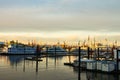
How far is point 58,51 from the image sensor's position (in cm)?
12862

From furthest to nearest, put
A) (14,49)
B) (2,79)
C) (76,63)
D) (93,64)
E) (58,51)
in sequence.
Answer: (58,51)
(14,49)
(76,63)
(93,64)
(2,79)

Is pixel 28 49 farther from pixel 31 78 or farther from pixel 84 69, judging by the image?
pixel 31 78

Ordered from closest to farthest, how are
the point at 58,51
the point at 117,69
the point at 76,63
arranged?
the point at 117,69
the point at 76,63
the point at 58,51

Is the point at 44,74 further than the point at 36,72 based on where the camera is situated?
No

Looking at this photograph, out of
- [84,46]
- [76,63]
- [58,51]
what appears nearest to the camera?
[76,63]

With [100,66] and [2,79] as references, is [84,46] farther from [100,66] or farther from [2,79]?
[2,79]

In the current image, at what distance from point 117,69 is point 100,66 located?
9.48 feet

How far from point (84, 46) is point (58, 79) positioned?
11827cm

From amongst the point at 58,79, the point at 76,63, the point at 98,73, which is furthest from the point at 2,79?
the point at 76,63

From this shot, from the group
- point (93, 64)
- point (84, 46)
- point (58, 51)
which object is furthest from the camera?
point (84, 46)

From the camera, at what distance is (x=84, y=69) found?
46438 millimetres

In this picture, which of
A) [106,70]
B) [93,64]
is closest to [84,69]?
[93,64]

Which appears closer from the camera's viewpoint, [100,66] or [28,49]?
[100,66]

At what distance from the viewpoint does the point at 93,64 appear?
44.2 meters
